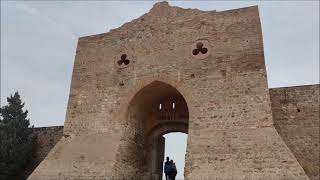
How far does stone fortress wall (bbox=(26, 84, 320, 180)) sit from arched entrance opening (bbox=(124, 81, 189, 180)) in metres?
2.88

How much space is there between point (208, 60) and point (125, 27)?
307 centimetres

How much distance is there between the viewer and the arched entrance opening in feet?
31.8

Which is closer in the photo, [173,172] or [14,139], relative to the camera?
[173,172]

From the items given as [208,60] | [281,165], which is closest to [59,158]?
[208,60]

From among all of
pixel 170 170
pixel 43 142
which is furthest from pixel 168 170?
pixel 43 142

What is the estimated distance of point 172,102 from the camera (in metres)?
11.1

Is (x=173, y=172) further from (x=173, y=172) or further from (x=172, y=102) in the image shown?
(x=172, y=102)

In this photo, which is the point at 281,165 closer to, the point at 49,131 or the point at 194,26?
the point at 194,26

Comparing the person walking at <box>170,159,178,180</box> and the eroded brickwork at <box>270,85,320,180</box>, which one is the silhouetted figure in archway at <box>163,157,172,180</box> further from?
the eroded brickwork at <box>270,85,320,180</box>

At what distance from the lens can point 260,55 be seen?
8.55 meters

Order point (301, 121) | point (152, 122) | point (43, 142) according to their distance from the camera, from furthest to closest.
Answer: point (43, 142), point (152, 122), point (301, 121)

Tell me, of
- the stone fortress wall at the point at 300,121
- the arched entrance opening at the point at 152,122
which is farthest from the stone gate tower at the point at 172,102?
the stone fortress wall at the point at 300,121

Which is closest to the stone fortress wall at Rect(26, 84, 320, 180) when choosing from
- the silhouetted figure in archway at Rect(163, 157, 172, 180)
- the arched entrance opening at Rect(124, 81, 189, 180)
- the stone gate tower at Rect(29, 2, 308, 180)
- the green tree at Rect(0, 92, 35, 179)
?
the stone gate tower at Rect(29, 2, 308, 180)

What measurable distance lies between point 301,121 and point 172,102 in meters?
3.99
